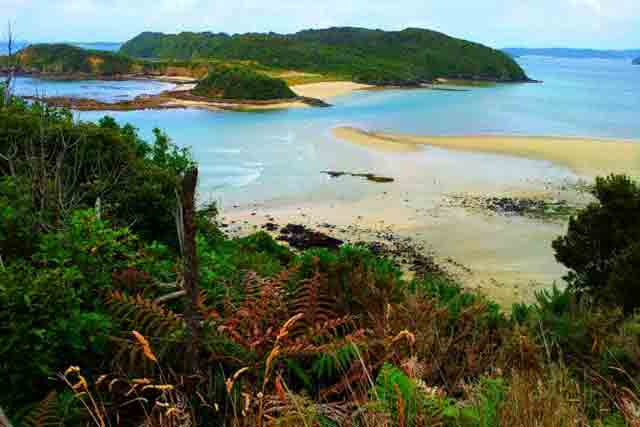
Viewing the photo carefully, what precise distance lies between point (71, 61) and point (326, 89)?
4017 cm

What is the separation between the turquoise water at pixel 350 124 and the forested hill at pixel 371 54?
72.6 ft

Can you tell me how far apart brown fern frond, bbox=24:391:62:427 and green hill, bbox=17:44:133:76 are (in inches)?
3488

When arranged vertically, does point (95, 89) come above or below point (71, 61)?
below

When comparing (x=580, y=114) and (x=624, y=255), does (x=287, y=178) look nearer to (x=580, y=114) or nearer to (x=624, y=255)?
(x=624, y=255)

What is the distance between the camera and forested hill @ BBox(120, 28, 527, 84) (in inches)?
3620

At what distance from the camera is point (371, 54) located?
365 feet

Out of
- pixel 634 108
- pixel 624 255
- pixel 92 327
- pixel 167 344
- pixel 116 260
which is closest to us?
pixel 167 344

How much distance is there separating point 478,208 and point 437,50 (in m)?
100.0

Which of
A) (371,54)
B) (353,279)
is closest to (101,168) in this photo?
(353,279)

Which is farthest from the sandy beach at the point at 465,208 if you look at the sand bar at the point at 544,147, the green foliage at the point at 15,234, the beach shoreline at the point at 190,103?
the beach shoreline at the point at 190,103

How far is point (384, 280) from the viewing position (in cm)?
498

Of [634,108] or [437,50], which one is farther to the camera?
[437,50]

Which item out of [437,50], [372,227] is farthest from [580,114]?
[437,50]

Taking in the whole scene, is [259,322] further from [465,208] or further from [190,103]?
[190,103]
